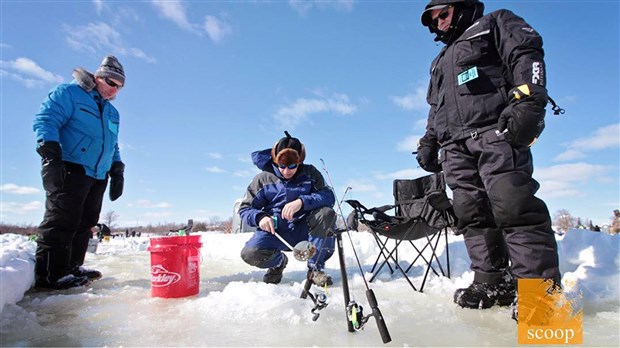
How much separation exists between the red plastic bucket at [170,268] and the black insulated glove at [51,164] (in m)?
1.12

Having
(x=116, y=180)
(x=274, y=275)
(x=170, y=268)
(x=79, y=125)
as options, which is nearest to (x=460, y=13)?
(x=274, y=275)

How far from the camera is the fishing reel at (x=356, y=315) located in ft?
4.78

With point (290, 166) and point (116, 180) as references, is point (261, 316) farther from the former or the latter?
point (116, 180)

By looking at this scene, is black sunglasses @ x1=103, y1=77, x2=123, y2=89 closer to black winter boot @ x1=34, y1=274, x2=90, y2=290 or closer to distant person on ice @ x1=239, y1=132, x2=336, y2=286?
distant person on ice @ x1=239, y1=132, x2=336, y2=286

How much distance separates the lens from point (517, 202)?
6.80ft

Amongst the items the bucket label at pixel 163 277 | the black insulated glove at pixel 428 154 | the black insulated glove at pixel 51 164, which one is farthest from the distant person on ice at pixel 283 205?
the black insulated glove at pixel 51 164

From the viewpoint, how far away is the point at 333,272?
4.16m

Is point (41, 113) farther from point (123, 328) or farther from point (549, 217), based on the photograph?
point (549, 217)

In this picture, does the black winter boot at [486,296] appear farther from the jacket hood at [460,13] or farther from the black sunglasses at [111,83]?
the black sunglasses at [111,83]

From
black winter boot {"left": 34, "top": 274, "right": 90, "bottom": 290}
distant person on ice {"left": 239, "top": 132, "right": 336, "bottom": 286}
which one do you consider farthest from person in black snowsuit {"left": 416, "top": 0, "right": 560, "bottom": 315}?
black winter boot {"left": 34, "top": 274, "right": 90, "bottom": 290}

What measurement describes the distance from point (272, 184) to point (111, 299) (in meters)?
1.75

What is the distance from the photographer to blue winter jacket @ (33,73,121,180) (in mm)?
3174

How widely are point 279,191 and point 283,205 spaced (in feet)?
0.52

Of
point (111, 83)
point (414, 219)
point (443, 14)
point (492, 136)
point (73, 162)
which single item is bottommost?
point (414, 219)
